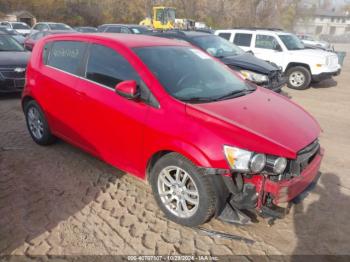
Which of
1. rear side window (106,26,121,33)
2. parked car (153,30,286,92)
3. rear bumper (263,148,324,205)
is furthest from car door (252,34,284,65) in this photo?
rear side window (106,26,121,33)

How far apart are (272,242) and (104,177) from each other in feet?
7.16

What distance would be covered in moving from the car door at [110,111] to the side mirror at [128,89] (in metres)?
0.11

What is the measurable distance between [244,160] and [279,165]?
12.4 inches

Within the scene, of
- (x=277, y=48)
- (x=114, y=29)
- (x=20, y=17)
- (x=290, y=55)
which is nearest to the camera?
(x=290, y=55)

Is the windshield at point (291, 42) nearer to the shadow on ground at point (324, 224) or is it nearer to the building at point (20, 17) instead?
the shadow on ground at point (324, 224)

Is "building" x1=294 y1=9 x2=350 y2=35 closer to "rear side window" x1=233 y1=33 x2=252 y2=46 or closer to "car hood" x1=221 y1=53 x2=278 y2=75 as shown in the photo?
"rear side window" x1=233 y1=33 x2=252 y2=46

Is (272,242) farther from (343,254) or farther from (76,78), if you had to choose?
(76,78)

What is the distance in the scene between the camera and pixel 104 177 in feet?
13.7

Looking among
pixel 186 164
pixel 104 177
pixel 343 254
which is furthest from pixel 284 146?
pixel 104 177

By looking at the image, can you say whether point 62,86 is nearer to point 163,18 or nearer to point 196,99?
point 196,99

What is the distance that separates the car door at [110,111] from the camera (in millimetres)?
3443

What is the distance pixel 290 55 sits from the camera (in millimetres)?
10789

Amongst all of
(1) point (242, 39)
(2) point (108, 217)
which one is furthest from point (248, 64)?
(2) point (108, 217)

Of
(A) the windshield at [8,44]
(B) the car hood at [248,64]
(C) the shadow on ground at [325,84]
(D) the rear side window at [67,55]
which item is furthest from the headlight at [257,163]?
(C) the shadow on ground at [325,84]
